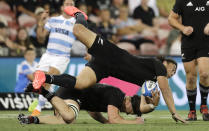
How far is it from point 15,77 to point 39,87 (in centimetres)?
679

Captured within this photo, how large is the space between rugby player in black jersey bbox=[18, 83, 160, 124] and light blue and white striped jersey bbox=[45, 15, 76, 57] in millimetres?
2924

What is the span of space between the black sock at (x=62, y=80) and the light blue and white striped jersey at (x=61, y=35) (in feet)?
10.8

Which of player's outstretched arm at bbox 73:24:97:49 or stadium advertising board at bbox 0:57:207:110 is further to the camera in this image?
stadium advertising board at bbox 0:57:207:110

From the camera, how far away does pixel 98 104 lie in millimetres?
8273

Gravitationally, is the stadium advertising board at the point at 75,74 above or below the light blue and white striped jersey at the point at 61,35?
below

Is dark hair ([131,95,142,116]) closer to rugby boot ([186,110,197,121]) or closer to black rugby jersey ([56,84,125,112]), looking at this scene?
black rugby jersey ([56,84,125,112])

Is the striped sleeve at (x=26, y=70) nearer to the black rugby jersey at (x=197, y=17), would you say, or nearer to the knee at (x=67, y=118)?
the black rugby jersey at (x=197, y=17)

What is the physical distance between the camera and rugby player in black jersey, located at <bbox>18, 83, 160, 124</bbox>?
796cm

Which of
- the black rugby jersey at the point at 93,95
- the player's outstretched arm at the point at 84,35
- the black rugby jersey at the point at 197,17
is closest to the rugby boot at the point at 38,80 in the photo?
the black rugby jersey at the point at 93,95

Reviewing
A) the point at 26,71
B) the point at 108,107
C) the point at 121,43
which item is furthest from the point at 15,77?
the point at 108,107

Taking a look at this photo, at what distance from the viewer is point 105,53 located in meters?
8.38

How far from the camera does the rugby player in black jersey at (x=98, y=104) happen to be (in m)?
7.96

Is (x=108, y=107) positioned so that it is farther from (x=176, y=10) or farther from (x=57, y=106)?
(x=176, y=10)

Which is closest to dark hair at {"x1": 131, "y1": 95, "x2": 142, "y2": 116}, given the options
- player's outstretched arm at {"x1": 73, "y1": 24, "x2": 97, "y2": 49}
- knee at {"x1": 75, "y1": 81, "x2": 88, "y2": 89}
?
knee at {"x1": 75, "y1": 81, "x2": 88, "y2": 89}
